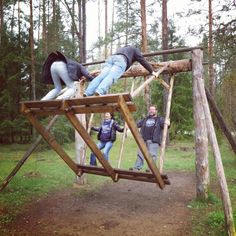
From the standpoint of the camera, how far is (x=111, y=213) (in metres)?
7.31

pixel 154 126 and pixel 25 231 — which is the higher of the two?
pixel 154 126

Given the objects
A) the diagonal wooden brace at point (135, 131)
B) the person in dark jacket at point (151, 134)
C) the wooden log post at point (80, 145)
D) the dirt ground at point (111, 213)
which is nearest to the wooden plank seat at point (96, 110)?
the diagonal wooden brace at point (135, 131)

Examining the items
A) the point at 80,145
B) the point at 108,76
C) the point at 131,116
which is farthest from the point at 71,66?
the point at 80,145

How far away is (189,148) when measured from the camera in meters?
18.6

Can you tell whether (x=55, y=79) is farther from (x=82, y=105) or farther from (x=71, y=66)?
(x=82, y=105)

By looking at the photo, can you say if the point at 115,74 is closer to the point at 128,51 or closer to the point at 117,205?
the point at 128,51

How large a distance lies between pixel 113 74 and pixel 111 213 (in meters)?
3.46

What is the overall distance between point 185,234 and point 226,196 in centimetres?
107

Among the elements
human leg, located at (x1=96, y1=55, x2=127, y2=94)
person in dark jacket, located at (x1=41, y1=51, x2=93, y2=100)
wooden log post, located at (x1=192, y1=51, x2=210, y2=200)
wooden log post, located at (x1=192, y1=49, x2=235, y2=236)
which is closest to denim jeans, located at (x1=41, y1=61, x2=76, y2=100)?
person in dark jacket, located at (x1=41, y1=51, x2=93, y2=100)

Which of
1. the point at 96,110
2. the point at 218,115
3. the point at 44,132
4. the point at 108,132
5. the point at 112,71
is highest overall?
the point at 112,71

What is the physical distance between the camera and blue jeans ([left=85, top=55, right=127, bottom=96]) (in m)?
5.32

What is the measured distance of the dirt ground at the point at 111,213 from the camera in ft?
20.5

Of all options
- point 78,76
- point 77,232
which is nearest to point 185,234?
point 77,232

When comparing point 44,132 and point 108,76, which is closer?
point 108,76
